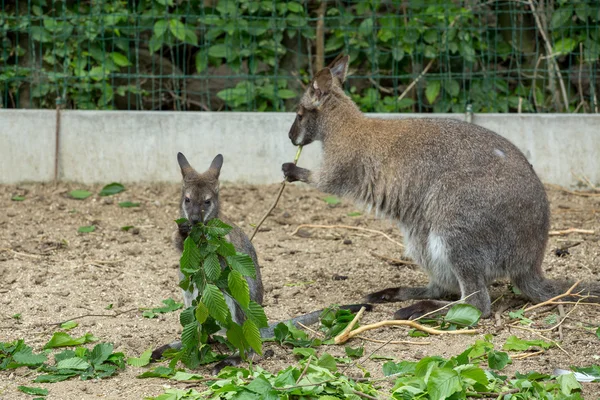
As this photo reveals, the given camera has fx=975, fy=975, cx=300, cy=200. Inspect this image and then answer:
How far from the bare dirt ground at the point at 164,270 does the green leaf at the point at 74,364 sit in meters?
0.11

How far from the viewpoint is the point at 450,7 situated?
809 centimetres

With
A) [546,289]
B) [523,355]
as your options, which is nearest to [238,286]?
[523,355]

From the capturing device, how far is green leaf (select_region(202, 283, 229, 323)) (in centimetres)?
412

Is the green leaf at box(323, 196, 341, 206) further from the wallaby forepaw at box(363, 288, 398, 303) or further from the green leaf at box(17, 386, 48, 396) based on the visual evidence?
the green leaf at box(17, 386, 48, 396)

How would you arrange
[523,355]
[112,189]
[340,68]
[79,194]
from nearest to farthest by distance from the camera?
1. [523,355]
2. [340,68]
3. [79,194]
4. [112,189]

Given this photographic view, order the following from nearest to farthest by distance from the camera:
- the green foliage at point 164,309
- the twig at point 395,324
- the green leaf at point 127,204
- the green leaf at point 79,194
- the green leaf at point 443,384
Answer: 1. the green leaf at point 443,384
2. the twig at point 395,324
3. the green foliage at point 164,309
4. the green leaf at point 127,204
5. the green leaf at point 79,194

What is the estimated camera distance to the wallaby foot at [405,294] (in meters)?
5.55

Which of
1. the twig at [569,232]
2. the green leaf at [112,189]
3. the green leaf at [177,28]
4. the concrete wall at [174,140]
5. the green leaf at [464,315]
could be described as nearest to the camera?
the green leaf at [464,315]

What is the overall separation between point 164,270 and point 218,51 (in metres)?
2.69

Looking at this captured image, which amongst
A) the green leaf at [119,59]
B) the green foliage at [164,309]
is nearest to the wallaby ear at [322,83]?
the green foliage at [164,309]

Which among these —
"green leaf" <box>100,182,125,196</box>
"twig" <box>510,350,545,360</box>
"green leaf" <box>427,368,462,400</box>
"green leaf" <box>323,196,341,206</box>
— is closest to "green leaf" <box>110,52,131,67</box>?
"green leaf" <box>100,182,125,196</box>

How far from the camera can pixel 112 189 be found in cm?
777

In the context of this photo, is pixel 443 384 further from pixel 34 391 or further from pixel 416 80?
pixel 416 80

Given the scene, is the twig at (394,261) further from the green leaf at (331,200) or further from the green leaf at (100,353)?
the green leaf at (100,353)
